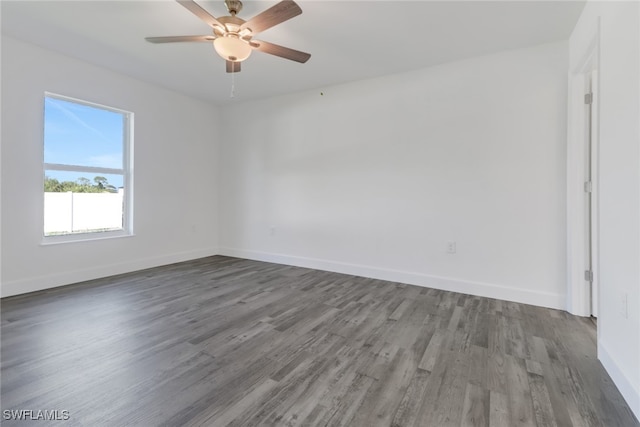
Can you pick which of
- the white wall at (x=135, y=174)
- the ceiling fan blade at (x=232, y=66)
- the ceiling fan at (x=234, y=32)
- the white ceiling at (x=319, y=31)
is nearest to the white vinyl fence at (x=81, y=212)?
the white wall at (x=135, y=174)

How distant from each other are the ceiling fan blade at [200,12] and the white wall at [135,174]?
241cm

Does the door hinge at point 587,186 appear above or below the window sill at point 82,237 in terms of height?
above

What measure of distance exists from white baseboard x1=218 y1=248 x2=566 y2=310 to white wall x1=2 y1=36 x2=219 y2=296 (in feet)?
4.60

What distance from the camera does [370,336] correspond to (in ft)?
7.09

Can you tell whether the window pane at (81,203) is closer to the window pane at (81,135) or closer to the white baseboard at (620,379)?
the window pane at (81,135)

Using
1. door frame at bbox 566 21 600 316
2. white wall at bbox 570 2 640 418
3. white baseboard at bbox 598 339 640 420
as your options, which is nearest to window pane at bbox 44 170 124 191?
white wall at bbox 570 2 640 418

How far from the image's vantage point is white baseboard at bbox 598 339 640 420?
1370 mm

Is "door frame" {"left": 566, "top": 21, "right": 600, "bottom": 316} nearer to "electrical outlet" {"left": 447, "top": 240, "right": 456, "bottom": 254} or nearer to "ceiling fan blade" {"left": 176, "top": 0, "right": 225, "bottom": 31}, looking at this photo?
"electrical outlet" {"left": 447, "top": 240, "right": 456, "bottom": 254}

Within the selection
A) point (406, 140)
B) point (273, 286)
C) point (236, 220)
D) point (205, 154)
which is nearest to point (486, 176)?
point (406, 140)

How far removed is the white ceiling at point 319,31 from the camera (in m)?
2.33

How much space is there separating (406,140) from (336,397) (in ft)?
9.49

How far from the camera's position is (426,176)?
3.39 meters

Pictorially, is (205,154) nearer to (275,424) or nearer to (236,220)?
(236,220)

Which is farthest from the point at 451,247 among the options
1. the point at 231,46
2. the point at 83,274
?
the point at 83,274
